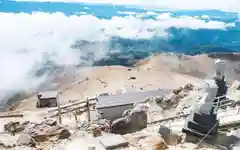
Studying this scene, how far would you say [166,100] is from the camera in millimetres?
14648

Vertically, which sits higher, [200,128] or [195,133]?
[200,128]

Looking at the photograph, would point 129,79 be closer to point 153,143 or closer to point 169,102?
point 169,102

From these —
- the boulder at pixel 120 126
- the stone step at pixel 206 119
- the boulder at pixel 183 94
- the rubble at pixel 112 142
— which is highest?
the stone step at pixel 206 119

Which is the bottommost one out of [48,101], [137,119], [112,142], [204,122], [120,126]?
[48,101]

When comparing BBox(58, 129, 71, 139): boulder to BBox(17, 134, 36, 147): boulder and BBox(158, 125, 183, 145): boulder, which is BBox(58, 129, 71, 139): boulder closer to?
BBox(17, 134, 36, 147): boulder

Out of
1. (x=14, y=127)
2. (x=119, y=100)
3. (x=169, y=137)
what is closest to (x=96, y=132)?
(x=169, y=137)

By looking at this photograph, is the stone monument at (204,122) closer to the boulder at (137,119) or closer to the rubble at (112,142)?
the boulder at (137,119)

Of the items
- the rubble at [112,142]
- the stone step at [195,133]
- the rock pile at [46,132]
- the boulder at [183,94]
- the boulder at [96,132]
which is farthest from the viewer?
the boulder at [183,94]

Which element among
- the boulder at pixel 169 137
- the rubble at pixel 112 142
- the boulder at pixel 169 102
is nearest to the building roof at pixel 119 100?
the boulder at pixel 169 102

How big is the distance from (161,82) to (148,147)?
18908mm

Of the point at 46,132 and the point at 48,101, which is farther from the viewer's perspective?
the point at 48,101

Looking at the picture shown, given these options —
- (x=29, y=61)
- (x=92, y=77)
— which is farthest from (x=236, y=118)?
(x=29, y=61)

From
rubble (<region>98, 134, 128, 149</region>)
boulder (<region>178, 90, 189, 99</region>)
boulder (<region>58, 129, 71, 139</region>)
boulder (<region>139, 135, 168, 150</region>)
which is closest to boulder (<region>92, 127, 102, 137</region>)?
boulder (<region>58, 129, 71, 139</region>)

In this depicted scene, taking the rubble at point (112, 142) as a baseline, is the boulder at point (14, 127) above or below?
below
